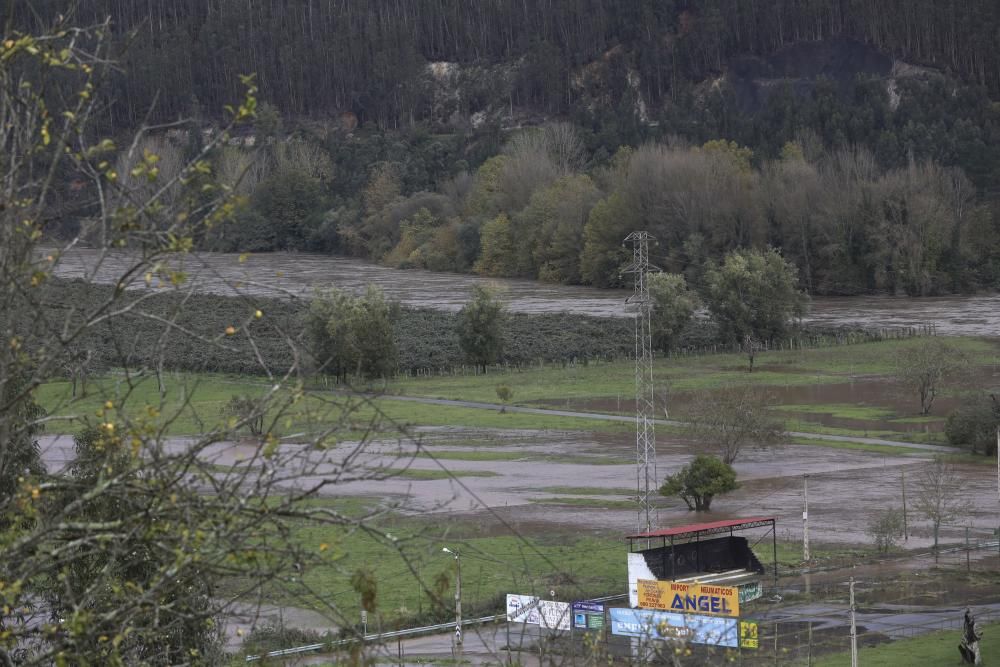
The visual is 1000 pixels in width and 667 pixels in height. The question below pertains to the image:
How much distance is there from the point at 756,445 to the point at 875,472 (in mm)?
4457

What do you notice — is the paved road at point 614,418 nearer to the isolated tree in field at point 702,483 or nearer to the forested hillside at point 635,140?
the isolated tree in field at point 702,483

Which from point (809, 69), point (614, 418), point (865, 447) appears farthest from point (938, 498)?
point (809, 69)

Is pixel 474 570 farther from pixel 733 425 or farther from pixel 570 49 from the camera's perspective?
pixel 570 49

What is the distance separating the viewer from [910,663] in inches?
896

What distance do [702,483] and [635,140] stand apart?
107 meters

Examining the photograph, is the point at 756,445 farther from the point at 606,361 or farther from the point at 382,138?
the point at 382,138

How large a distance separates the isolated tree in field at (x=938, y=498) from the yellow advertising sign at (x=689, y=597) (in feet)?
29.7

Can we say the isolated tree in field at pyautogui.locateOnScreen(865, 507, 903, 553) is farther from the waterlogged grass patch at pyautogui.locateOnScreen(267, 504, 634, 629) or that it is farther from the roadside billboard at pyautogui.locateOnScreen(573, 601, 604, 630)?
the roadside billboard at pyautogui.locateOnScreen(573, 601, 604, 630)

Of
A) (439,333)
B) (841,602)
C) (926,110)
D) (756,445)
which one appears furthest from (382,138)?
(841,602)

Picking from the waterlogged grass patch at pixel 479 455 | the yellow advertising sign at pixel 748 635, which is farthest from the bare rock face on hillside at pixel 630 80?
the yellow advertising sign at pixel 748 635

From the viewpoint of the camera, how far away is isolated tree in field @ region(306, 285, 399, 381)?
6034 cm

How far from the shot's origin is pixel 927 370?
50.5 metres

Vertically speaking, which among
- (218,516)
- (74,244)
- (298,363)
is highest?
(74,244)

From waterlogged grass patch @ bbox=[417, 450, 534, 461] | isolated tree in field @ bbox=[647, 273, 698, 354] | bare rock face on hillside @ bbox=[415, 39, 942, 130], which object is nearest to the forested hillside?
bare rock face on hillside @ bbox=[415, 39, 942, 130]
